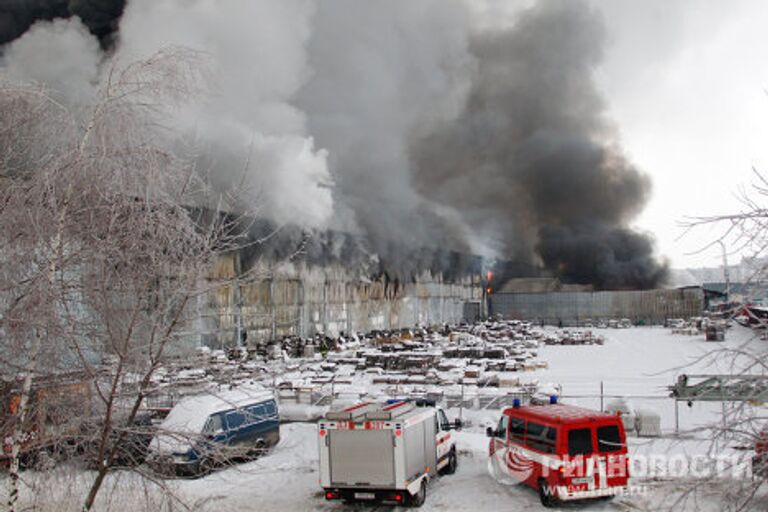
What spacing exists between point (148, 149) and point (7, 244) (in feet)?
3.90

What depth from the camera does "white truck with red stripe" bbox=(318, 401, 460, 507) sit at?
8.79 m

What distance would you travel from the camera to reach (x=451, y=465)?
434 inches

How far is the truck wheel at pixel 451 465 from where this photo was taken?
35.6 feet

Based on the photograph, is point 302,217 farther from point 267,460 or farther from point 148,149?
point 148,149

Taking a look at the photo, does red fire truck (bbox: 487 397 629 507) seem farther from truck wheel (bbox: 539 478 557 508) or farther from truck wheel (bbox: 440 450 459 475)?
truck wheel (bbox: 440 450 459 475)

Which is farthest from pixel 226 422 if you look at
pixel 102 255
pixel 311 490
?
pixel 102 255

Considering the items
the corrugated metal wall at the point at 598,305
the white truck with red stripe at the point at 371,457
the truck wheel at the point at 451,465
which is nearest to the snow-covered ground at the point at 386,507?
the truck wheel at the point at 451,465

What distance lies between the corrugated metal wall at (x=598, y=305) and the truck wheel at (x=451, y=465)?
51097 mm

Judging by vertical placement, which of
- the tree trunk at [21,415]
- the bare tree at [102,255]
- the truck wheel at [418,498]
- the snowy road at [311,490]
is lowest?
the snowy road at [311,490]

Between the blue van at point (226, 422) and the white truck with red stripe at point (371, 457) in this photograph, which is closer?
the white truck with red stripe at point (371, 457)

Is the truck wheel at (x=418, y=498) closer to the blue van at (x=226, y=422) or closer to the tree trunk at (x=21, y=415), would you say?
the blue van at (x=226, y=422)

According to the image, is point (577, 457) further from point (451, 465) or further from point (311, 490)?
point (311, 490)

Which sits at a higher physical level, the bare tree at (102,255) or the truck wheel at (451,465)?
the bare tree at (102,255)

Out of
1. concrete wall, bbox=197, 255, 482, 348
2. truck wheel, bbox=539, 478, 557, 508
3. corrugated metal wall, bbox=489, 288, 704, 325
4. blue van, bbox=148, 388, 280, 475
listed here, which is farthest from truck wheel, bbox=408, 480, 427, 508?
corrugated metal wall, bbox=489, 288, 704, 325
